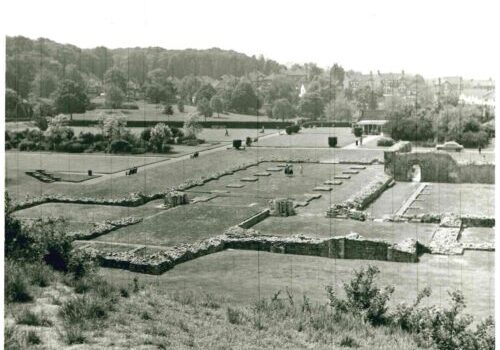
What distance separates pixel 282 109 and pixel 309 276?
188 ft

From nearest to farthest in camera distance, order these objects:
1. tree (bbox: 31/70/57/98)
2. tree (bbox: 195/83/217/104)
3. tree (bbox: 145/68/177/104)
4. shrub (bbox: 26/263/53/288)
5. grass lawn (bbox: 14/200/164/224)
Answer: shrub (bbox: 26/263/53/288) → grass lawn (bbox: 14/200/164/224) → tree (bbox: 31/70/57/98) → tree (bbox: 145/68/177/104) → tree (bbox: 195/83/217/104)

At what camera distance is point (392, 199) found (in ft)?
97.9

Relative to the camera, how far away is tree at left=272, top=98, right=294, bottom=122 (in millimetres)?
73688

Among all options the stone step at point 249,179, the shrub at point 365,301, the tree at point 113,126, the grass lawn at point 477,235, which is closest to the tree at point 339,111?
the tree at point 113,126

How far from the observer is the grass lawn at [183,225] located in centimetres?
2105

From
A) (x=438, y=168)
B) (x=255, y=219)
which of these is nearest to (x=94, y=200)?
(x=255, y=219)

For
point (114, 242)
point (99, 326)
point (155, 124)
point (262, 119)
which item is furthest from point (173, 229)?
point (262, 119)

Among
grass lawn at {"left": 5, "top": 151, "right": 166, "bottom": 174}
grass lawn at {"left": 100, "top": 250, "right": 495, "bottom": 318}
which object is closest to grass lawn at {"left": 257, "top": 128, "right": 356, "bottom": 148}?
grass lawn at {"left": 5, "top": 151, "right": 166, "bottom": 174}

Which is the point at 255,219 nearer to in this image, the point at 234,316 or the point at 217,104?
the point at 234,316

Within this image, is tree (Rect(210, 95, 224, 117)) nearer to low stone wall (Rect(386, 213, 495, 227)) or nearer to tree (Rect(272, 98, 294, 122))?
tree (Rect(272, 98, 294, 122))

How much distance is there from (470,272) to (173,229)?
993 centimetres

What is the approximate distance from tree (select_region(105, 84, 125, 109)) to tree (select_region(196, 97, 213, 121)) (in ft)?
63.4

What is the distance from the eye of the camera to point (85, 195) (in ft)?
89.5

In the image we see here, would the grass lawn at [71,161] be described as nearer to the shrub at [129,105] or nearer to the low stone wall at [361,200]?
the shrub at [129,105]
